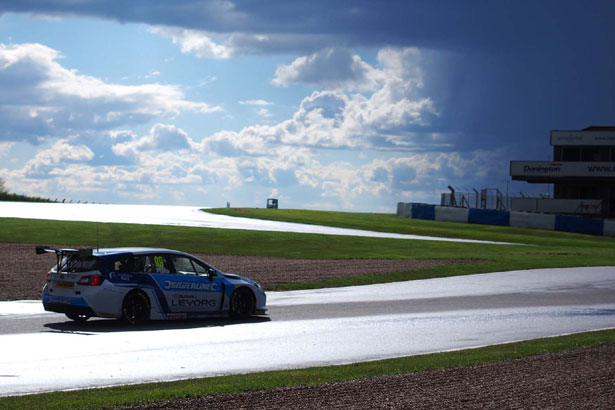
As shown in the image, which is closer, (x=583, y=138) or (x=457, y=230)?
(x=457, y=230)

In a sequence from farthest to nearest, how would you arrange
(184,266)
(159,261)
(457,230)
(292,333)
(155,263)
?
(457,230) < (184,266) < (159,261) < (155,263) < (292,333)

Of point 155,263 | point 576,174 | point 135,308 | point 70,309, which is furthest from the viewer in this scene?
point 576,174

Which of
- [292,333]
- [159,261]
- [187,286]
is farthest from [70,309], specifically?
[292,333]

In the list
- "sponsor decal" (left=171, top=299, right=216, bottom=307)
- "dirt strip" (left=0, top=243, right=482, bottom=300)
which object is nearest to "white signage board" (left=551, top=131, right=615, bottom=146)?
"dirt strip" (left=0, top=243, right=482, bottom=300)

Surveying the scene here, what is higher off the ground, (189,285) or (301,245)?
(189,285)

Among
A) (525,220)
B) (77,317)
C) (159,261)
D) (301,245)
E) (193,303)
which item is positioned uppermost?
(525,220)

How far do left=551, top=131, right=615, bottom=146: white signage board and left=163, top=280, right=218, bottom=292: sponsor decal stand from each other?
201 feet

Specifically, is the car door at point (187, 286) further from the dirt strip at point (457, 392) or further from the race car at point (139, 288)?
the dirt strip at point (457, 392)

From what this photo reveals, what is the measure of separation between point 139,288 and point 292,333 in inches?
118

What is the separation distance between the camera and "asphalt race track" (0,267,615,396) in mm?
10648

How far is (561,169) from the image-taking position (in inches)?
2712

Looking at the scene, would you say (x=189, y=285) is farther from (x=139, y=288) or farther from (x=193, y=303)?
(x=139, y=288)

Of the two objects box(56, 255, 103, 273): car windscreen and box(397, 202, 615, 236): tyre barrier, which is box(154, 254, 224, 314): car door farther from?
box(397, 202, 615, 236): tyre barrier

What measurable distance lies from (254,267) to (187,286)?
38.3 ft
